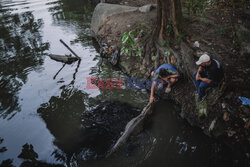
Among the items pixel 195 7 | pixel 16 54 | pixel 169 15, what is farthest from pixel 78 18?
pixel 169 15

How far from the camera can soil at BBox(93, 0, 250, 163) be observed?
3850 millimetres

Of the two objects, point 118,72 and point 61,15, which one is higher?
point 61,15

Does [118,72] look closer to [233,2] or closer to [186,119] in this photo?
[186,119]

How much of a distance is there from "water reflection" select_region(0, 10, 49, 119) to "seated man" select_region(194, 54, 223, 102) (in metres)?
6.03

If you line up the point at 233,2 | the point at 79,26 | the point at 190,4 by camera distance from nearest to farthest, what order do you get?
1. the point at 233,2
2. the point at 190,4
3. the point at 79,26

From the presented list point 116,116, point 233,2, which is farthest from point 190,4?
point 116,116

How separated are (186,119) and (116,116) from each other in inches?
81.9

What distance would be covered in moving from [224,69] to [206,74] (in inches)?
32.9

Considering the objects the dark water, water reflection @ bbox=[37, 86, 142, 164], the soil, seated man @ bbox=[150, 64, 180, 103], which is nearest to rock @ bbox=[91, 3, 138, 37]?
the dark water

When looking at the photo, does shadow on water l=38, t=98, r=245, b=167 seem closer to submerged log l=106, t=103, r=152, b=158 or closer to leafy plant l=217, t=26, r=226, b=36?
submerged log l=106, t=103, r=152, b=158

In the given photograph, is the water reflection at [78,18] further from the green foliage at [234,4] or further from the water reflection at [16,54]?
the green foliage at [234,4]

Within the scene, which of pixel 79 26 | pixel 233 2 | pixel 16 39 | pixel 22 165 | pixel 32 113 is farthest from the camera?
pixel 79 26

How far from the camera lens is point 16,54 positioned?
10.0 m

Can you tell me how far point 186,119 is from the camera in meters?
4.84
